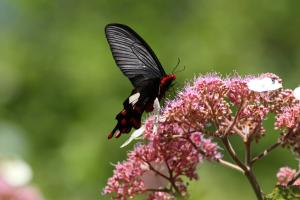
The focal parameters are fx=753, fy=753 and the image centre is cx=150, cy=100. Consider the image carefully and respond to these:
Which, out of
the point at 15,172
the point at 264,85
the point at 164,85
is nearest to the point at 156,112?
the point at 164,85

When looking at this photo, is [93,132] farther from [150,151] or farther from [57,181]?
[150,151]

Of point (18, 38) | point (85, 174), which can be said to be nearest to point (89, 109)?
point (85, 174)

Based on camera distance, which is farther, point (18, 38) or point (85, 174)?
point (18, 38)

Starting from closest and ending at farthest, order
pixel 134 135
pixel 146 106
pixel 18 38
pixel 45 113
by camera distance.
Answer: pixel 134 135 → pixel 146 106 → pixel 45 113 → pixel 18 38

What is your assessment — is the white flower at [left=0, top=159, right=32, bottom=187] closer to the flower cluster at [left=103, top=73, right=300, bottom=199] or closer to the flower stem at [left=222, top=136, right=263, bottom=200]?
the flower cluster at [left=103, top=73, right=300, bottom=199]

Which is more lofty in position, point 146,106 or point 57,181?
point 57,181

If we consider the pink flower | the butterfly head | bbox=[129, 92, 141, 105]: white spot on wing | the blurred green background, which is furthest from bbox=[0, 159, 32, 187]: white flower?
the blurred green background

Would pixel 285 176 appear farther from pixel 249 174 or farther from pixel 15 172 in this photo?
pixel 15 172
